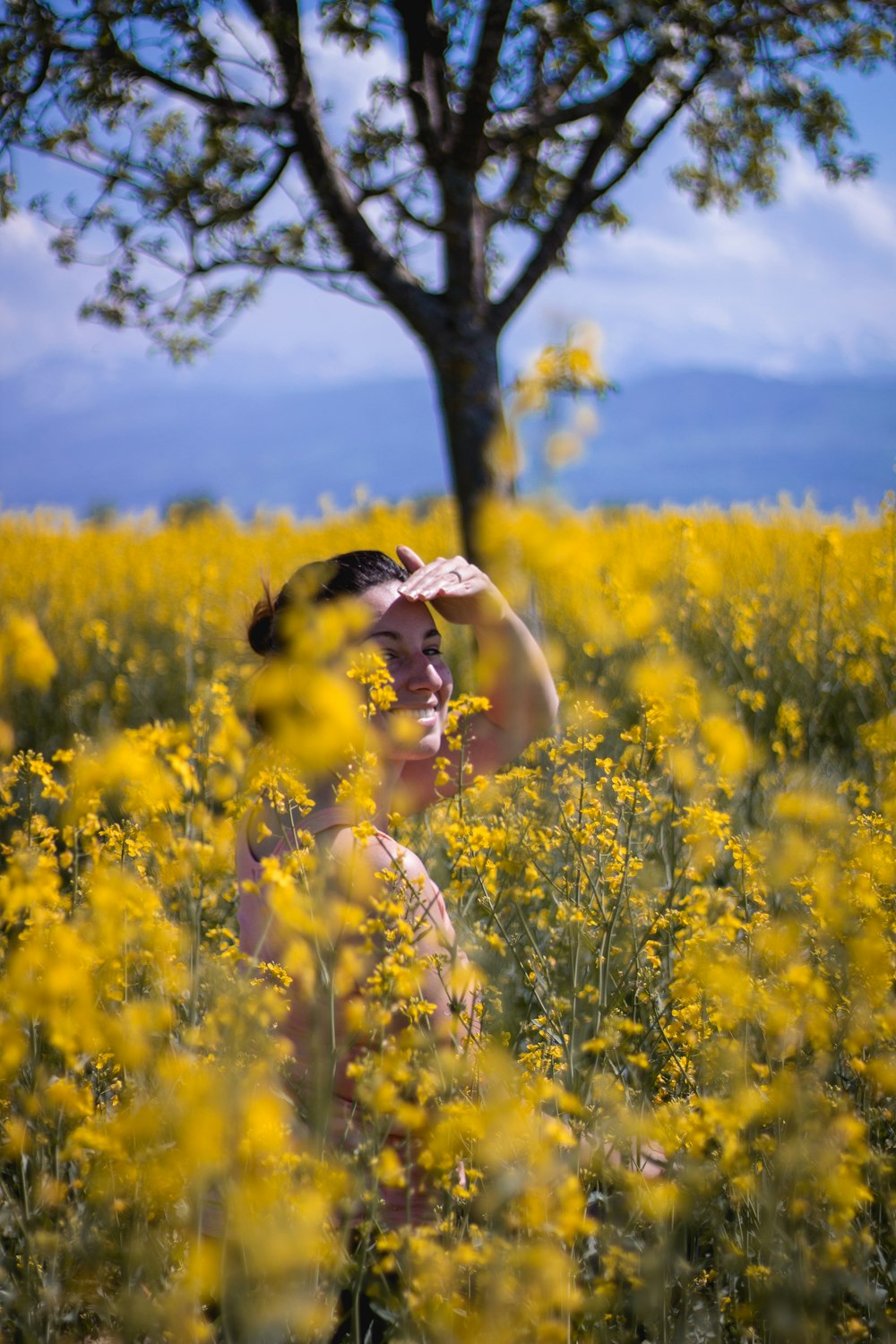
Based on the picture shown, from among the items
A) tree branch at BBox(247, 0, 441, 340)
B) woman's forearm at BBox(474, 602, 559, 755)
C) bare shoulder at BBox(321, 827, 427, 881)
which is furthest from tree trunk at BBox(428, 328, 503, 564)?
bare shoulder at BBox(321, 827, 427, 881)

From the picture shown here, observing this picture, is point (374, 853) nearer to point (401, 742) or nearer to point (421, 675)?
point (401, 742)

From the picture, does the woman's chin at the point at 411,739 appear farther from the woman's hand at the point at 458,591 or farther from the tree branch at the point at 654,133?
the tree branch at the point at 654,133

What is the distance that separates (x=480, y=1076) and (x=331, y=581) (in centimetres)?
103

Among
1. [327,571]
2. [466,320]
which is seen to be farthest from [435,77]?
[327,571]

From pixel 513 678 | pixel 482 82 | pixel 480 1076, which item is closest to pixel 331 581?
pixel 513 678

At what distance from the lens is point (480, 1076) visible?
5.70 ft

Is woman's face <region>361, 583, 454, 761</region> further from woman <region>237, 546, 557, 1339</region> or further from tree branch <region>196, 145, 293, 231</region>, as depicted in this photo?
tree branch <region>196, 145, 293, 231</region>

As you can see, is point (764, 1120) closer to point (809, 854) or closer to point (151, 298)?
point (809, 854)

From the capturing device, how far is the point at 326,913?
1.49 metres

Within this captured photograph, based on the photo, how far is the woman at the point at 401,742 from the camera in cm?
189

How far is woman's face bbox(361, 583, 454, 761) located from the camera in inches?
86.5

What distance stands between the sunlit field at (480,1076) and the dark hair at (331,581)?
1.01 ft

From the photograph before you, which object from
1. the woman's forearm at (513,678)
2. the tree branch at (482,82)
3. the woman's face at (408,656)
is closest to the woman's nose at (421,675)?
the woman's face at (408,656)

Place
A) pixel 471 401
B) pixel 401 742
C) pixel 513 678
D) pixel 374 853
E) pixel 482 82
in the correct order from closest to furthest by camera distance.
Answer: pixel 374 853 < pixel 401 742 < pixel 513 678 < pixel 482 82 < pixel 471 401
